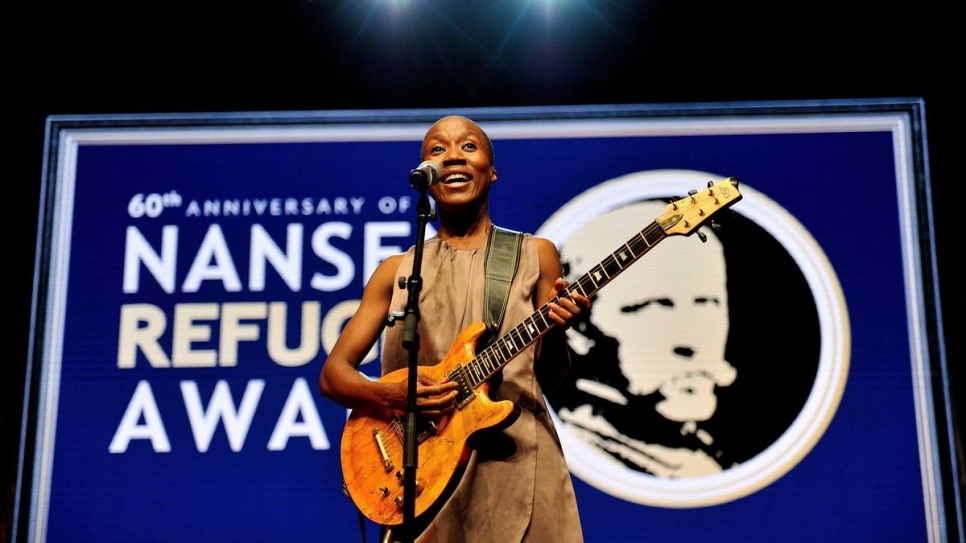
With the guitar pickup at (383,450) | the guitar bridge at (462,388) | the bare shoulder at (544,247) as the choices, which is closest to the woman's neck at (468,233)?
the bare shoulder at (544,247)

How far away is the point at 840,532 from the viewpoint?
169 inches

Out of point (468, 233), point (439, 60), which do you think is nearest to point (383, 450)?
point (468, 233)

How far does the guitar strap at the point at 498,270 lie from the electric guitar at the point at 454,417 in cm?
7

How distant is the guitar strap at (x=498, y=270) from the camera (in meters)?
2.71

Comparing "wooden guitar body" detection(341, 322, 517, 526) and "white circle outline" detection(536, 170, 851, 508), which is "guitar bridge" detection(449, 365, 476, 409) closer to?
"wooden guitar body" detection(341, 322, 517, 526)

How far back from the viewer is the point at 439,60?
4969 mm

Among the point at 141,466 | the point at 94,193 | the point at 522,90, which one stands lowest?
the point at 141,466

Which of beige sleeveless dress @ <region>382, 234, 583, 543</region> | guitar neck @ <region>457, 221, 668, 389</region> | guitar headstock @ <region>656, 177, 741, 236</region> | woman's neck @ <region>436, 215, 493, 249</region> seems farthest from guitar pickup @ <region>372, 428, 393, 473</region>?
guitar headstock @ <region>656, 177, 741, 236</region>

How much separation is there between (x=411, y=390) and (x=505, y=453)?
33cm

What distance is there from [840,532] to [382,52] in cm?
324

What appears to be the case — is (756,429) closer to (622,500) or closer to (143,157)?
(622,500)

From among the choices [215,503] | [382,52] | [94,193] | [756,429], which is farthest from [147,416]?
[756,429]

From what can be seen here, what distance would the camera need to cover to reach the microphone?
101 inches

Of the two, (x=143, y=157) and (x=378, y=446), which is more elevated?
(x=143, y=157)
